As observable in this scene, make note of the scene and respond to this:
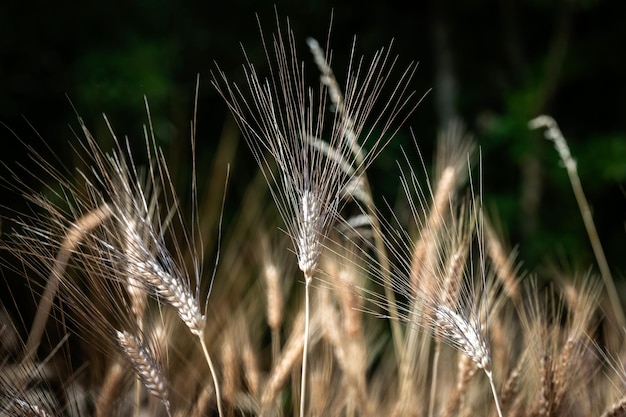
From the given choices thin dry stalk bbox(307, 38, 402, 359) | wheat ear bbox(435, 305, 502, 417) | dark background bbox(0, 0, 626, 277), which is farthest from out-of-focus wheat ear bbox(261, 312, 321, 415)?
dark background bbox(0, 0, 626, 277)

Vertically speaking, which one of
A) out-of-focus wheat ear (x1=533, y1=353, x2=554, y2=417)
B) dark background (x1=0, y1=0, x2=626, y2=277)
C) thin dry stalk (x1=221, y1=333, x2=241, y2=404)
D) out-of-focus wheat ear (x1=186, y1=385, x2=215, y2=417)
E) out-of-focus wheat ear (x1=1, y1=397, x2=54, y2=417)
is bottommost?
out-of-focus wheat ear (x1=1, y1=397, x2=54, y2=417)

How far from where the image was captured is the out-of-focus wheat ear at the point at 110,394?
0.64 m

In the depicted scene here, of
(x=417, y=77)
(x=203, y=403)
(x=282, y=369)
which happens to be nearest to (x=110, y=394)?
(x=203, y=403)

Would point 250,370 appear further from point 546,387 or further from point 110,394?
point 546,387

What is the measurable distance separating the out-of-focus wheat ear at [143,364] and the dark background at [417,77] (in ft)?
4.28

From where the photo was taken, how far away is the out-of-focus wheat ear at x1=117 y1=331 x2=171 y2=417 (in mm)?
516

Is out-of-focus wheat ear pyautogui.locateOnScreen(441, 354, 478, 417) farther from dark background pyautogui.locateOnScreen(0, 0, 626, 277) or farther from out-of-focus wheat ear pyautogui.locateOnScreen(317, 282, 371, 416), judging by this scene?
dark background pyautogui.locateOnScreen(0, 0, 626, 277)

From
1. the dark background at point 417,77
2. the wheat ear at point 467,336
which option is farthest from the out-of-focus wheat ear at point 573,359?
the dark background at point 417,77

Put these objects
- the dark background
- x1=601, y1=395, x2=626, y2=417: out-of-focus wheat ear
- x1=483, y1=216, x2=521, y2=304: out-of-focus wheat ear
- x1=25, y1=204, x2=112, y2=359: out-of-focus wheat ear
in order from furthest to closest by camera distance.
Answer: the dark background < x1=483, y1=216, x2=521, y2=304: out-of-focus wheat ear < x1=601, y1=395, x2=626, y2=417: out-of-focus wheat ear < x1=25, y1=204, x2=112, y2=359: out-of-focus wheat ear

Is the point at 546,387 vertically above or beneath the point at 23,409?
above

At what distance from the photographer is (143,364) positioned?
0.52 metres

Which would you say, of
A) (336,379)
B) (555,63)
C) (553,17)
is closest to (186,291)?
(336,379)

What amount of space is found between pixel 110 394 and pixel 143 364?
0.17m

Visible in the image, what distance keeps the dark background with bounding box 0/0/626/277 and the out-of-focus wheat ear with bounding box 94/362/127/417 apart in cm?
114
